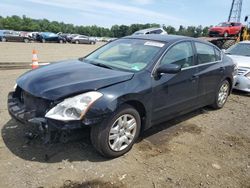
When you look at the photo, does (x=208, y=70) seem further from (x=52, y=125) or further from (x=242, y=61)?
(x=242, y=61)

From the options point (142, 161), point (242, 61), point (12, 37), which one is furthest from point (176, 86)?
point (12, 37)

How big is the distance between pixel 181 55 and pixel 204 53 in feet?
2.93

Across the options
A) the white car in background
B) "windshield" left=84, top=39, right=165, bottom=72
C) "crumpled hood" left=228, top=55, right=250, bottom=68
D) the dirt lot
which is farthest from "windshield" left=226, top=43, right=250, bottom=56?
"windshield" left=84, top=39, right=165, bottom=72

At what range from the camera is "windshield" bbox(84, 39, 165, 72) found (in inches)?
176

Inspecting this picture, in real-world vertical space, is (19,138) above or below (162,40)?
below

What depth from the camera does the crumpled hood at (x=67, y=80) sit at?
11.9ft

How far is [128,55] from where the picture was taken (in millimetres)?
4785

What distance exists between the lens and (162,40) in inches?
193

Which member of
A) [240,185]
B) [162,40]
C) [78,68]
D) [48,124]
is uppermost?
[162,40]

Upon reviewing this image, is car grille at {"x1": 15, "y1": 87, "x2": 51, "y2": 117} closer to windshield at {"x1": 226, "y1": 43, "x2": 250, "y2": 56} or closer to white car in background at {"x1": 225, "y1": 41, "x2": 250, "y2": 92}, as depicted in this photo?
white car in background at {"x1": 225, "y1": 41, "x2": 250, "y2": 92}

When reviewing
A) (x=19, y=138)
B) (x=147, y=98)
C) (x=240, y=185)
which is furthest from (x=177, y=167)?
(x=19, y=138)

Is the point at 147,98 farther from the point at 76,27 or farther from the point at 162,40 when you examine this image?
the point at 76,27

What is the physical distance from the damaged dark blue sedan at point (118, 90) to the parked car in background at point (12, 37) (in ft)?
114

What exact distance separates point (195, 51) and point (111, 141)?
101 inches
